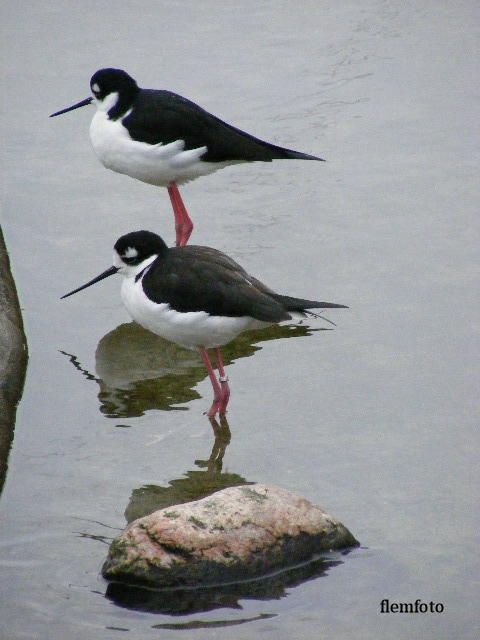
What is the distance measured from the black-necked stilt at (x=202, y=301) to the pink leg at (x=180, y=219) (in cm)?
150

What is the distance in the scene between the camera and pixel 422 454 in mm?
6086

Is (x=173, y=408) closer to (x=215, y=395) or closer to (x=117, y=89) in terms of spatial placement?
(x=215, y=395)

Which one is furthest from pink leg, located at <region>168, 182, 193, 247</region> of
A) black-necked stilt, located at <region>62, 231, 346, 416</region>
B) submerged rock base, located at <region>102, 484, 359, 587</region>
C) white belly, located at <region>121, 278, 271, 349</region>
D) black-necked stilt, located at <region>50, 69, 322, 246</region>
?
submerged rock base, located at <region>102, 484, 359, 587</region>

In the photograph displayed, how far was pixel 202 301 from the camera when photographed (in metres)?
6.73

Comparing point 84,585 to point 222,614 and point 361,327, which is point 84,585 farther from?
point 361,327

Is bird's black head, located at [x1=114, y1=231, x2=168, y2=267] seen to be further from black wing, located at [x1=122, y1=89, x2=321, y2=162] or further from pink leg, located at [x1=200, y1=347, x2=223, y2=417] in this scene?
black wing, located at [x1=122, y1=89, x2=321, y2=162]

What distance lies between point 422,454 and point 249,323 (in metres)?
1.36

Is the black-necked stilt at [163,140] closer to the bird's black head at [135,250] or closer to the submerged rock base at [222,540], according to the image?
the bird's black head at [135,250]

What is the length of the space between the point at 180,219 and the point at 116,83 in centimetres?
117

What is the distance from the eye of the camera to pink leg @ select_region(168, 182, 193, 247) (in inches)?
339

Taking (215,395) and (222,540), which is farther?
(215,395)

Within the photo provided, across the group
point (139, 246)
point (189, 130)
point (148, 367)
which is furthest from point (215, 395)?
point (189, 130)

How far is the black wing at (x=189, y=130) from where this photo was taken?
28.6 ft

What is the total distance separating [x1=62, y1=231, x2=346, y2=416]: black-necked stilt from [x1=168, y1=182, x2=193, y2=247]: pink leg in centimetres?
150
